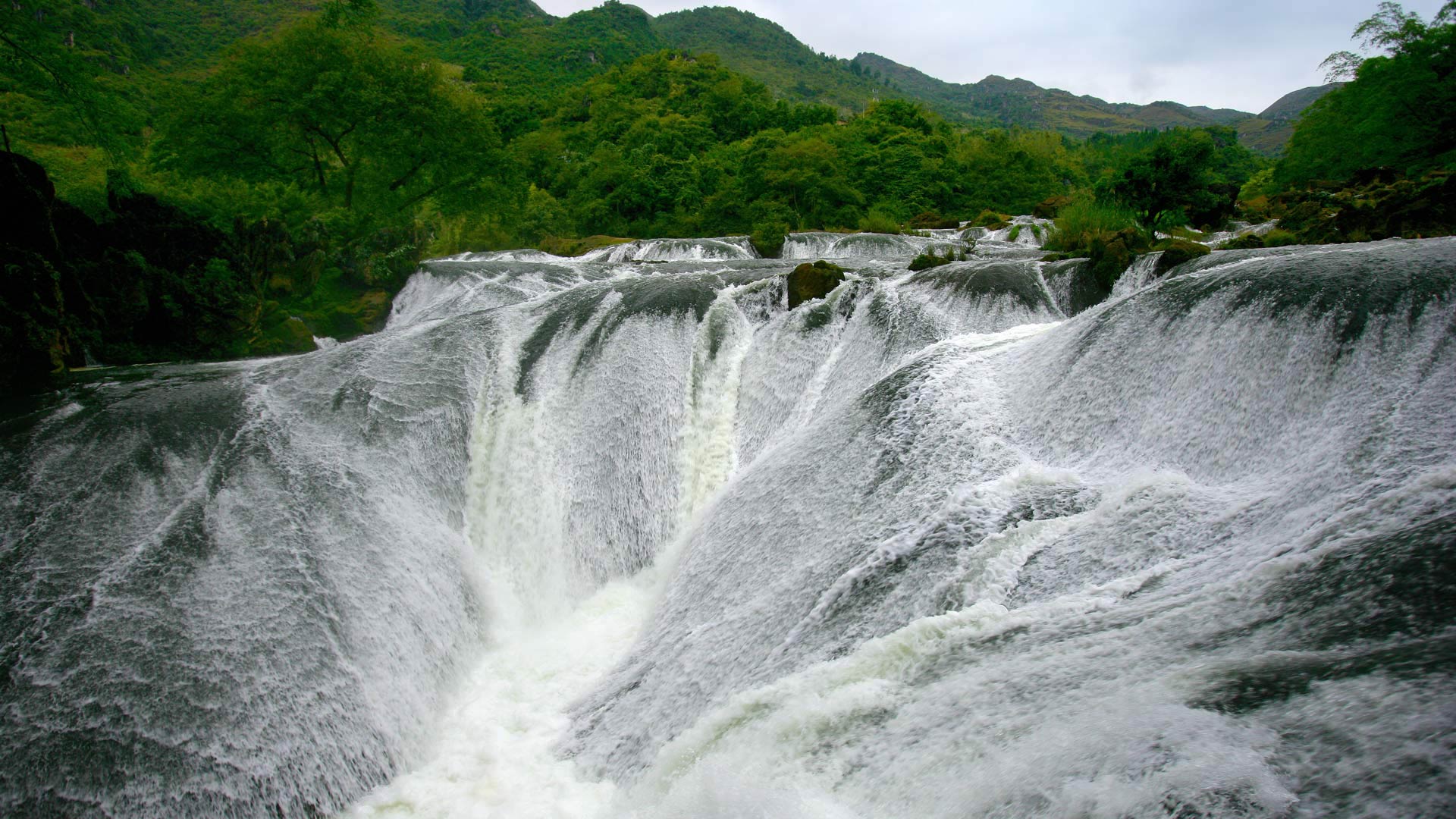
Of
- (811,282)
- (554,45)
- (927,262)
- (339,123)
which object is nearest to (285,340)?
(339,123)

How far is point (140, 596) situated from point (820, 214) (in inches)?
1211

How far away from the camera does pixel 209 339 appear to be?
10.1 metres

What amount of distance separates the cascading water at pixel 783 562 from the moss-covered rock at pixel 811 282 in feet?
0.96

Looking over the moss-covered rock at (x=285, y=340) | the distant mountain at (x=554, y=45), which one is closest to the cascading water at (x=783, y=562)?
the moss-covered rock at (x=285, y=340)

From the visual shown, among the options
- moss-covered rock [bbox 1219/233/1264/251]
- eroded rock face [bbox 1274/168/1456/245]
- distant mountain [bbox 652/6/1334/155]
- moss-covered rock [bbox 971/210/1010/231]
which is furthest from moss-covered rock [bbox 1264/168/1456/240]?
distant mountain [bbox 652/6/1334/155]

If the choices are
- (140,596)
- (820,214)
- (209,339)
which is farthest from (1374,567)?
(820,214)

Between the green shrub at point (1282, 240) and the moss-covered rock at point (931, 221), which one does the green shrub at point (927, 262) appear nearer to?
the green shrub at point (1282, 240)

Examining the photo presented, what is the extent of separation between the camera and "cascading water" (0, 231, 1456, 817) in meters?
2.50

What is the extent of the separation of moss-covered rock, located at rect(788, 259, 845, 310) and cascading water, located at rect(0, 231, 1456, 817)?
293 mm

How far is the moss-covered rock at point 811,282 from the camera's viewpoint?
30.4ft

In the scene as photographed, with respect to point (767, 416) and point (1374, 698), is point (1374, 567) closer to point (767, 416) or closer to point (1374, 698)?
point (1374, 698)

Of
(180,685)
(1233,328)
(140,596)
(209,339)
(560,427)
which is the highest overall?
(1233,328)

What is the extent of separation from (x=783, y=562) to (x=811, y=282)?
5046 mm

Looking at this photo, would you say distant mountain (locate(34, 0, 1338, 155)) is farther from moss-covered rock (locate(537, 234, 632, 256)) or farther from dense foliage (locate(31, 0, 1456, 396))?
moss-covered rock (locate(537, 234, 632, 256))
